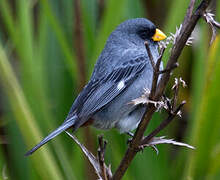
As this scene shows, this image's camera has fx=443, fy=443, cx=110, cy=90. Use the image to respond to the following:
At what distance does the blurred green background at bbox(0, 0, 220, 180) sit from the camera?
1.65 m

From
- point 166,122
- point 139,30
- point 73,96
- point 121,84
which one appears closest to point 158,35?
point 139,30

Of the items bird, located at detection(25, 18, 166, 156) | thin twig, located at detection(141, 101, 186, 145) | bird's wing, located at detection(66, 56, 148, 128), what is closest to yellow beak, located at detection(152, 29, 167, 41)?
bird, located at detection(25, 18, 166, 156)

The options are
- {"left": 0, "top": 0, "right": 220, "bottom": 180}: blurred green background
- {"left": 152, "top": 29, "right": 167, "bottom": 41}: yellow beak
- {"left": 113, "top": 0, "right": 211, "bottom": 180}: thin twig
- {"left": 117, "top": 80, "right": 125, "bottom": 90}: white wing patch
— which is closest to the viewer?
{"left": 113, "top": 0, "right": 211, "bottom": 180}: thin twig

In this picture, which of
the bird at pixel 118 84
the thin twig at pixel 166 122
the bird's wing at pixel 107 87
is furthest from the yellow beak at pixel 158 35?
the thin twig at pixel 166 122

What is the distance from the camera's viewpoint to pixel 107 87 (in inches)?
70.2

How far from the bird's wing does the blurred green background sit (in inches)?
3.1

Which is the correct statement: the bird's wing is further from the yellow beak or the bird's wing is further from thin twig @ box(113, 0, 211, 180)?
thin twig @ box(113, 0, 211, 180)

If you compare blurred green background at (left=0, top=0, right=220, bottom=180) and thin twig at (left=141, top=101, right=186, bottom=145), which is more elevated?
thin twig at (left=141, top=101, right=186, bottom=145)

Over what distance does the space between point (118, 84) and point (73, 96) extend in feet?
1.61

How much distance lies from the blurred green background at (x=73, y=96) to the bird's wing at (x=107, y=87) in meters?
0.08

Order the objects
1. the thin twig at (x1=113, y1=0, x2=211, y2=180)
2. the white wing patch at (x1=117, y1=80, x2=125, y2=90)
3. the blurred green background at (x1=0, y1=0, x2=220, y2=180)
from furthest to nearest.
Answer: the white wing patch at (x1=117, y1=80, x2=125, y2=90), the blurred green background at (x1=0, y1=0, x2=220, y2=180), the thin twig at (x1=113, y1=0, x2=211, y2=180)

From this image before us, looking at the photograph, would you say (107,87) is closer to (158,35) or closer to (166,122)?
(158,35)

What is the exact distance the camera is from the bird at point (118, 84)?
1.73 m

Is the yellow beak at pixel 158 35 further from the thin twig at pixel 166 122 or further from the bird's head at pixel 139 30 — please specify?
the thin twig at pixel 166 122
